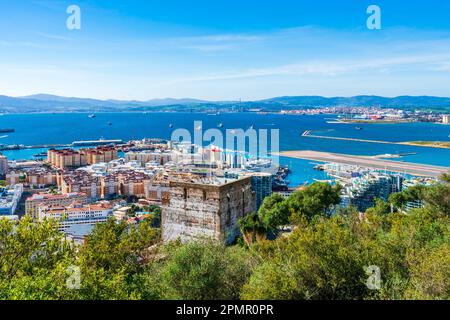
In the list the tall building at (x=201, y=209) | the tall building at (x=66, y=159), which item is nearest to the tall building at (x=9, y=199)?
the tall building at (x=66, y=159)

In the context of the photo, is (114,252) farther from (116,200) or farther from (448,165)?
(448,165)

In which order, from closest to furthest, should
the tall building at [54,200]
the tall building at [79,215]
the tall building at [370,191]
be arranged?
the tall building at [79,215] → the tall building at [370,191] → the tall building at [54,200]

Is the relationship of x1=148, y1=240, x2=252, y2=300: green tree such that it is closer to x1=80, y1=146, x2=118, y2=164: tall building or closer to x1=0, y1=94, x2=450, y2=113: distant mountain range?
x1=80, y1=146, x2=118, y2=164: tall building

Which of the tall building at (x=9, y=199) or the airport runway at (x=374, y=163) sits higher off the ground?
the airport runway at (x=374, y=163)

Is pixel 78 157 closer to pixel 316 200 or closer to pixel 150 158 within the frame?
pixel 150 158

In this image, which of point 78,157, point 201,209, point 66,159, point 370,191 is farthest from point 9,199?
point 201,209

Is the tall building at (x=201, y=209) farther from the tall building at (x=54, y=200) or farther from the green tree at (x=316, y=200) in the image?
the tall building at (x=54, y=200)

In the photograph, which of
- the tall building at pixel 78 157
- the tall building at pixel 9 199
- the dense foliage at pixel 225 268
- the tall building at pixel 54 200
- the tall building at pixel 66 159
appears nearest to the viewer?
the dense foliage at pixel 225 268
